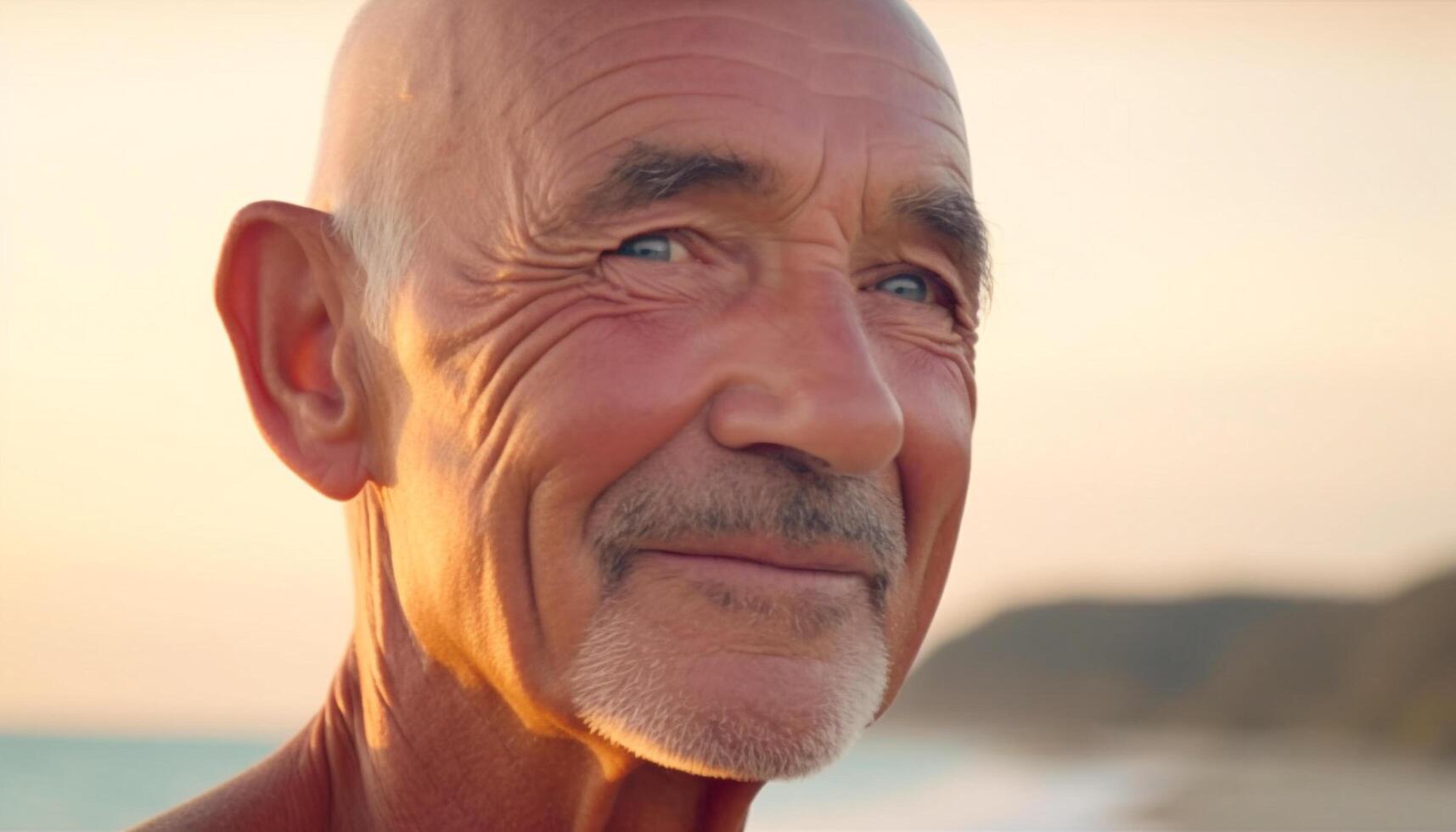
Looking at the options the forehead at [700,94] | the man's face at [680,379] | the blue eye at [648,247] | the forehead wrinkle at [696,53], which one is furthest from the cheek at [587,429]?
the forehead wrinkle at [696,53]

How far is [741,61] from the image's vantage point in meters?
2.45

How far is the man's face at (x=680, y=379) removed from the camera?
7.54ft

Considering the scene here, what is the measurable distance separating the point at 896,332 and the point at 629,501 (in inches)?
20.8

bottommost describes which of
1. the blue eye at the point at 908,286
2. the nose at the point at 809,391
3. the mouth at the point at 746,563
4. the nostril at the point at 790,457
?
the mouth at the point at 746,563

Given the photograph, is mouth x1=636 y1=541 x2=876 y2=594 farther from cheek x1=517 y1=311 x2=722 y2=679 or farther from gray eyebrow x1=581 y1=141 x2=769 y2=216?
gray eyebrow x1=581 y1=141 x2=769 y2=216

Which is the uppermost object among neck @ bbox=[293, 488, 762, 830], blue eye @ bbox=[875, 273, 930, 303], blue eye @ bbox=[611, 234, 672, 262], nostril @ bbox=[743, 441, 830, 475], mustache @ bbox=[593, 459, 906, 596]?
blue eye @ bbox=[875, 273, 930, 303]

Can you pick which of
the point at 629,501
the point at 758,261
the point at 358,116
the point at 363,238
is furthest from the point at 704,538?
the point at 358,116

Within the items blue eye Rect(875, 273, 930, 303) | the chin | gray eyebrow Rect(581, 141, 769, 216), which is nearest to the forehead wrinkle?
gray eyebrow Rect(581, 141, 769, 216)

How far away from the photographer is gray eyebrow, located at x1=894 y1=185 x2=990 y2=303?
8.39ft

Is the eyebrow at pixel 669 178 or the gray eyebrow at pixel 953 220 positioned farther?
the gray eyebrow at pixel 953 220

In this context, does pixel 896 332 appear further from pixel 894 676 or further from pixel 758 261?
pixel 894 676

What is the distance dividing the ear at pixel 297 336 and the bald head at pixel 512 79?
0.25 feet

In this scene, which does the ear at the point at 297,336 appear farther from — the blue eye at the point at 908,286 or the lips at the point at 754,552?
the blue eye at the point at 908,286

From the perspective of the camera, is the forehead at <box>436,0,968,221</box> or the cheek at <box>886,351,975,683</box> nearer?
the forehead at <box>436,0,968,221</box>
